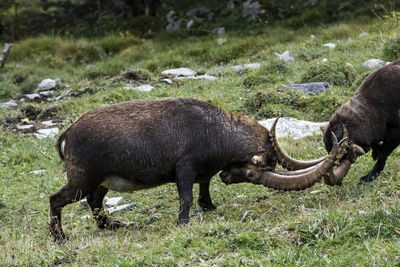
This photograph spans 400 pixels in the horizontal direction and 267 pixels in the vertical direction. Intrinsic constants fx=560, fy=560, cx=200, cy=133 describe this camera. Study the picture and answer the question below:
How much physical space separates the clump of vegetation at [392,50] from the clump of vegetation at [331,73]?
0.88 m

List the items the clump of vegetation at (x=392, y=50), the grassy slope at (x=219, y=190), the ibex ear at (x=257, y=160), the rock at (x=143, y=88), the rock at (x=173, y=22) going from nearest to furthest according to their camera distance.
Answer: the grassy slope at (x=219, y=190)
the ibex ear at (x=257, y=160)
the clump of vegetation at (x=392, y=50)
the rock at (x=143, y=88)
the rock at (x=173, y=22)

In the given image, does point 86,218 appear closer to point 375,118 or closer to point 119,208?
point 119,208

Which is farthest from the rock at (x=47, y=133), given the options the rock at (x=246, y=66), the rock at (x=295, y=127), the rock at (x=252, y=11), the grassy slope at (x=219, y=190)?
the rock at (x=252, y=11)

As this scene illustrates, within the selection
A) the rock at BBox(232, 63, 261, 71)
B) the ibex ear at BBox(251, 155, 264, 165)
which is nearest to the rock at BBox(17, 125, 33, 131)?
the rock at BBox(232, 63, 261, 71)

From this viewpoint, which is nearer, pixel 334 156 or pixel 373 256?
pixel 373 256

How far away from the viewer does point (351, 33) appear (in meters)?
15.4

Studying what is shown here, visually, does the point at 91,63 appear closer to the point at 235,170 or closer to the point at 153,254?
the point at 235,170

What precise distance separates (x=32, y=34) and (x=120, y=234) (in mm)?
16920

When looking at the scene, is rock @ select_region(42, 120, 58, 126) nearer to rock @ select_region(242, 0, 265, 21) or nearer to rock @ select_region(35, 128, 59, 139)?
rock @ select_region(35, 128, 59, 139)

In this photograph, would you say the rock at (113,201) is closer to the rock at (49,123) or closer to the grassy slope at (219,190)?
the grassy slope at (219,190)

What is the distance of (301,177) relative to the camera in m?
6.70

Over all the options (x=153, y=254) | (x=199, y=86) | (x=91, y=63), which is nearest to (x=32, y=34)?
(x=91, y=63)

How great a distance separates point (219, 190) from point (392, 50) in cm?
602

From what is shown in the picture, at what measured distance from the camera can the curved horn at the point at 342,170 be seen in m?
6.83
